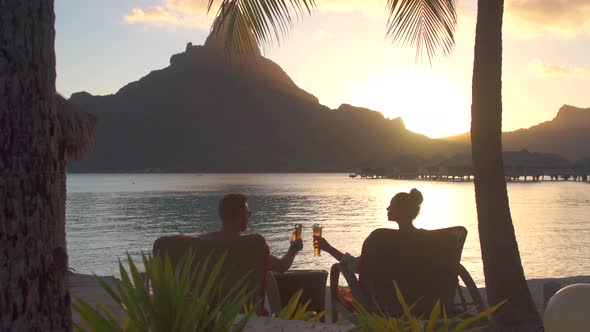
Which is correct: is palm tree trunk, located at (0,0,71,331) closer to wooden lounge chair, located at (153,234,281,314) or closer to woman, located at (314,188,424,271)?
wooden lounge chair, located at (153,234,281,314)

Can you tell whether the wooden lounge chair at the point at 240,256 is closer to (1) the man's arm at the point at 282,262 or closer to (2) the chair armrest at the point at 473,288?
(1) the man's arm at the point at 282,262

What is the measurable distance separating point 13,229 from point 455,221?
26.6m

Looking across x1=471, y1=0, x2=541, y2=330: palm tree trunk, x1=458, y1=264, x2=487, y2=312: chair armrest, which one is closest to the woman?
x1=458, y1=264, x2=487, y2=312: chair armrest

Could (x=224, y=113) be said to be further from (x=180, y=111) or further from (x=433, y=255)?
(x=433, y=255)

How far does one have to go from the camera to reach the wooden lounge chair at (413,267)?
13.4ft

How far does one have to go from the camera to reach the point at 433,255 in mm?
4086

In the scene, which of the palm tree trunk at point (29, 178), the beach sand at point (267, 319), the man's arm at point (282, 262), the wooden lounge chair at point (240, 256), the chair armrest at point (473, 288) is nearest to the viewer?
the palm tree trunk at point (29, 178)

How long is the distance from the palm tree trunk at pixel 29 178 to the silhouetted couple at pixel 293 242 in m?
1.69

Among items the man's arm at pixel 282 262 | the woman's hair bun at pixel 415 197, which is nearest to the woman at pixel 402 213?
the woman's hair bun at pixel 415 197

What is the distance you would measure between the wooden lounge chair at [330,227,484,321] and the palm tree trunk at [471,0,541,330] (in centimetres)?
137

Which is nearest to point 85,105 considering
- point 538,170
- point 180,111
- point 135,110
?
point 135,110

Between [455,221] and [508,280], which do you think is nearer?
[508,280]

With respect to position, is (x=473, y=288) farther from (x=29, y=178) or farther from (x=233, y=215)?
(x=29, y=178)

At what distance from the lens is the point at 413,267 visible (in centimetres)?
409
